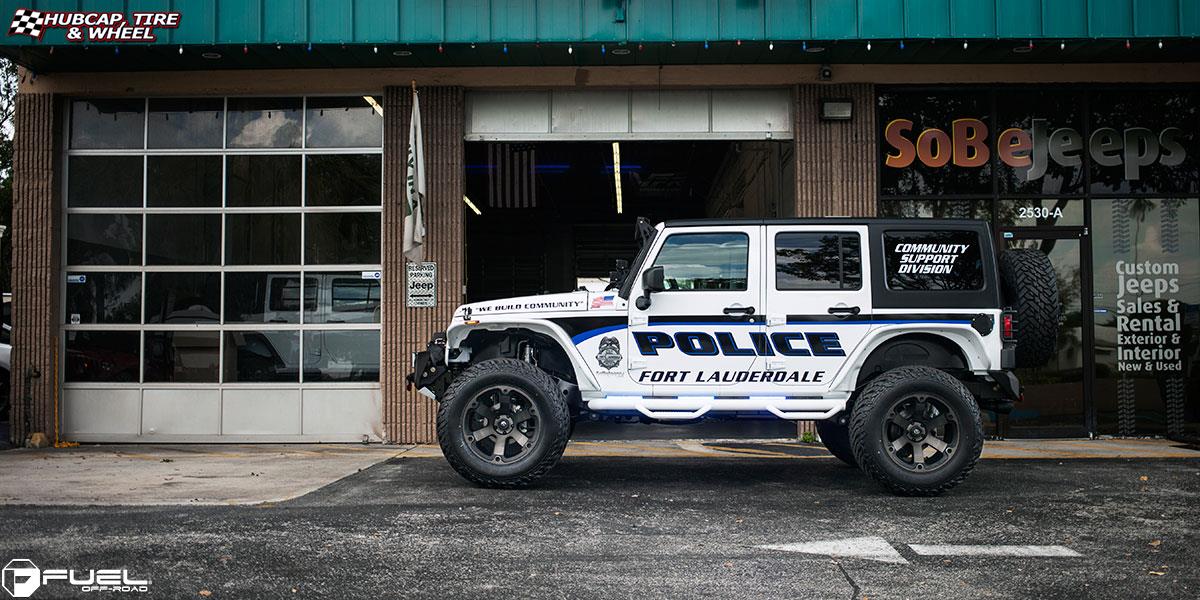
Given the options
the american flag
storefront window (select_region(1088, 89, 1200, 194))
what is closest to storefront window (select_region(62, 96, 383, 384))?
the american flag

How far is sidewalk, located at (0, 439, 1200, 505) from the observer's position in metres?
7.49

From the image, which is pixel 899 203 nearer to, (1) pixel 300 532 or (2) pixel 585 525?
(2) pixel 585 525

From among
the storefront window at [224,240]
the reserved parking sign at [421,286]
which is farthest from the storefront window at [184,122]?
the reserved parking sign at [421,286]

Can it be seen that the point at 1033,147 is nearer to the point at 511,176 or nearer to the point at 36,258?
the point at 511,176

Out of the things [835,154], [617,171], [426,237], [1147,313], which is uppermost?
[617,171]

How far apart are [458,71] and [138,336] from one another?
15.8 feet

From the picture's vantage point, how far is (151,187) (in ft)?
38.9

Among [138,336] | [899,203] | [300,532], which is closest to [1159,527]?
[300,532]

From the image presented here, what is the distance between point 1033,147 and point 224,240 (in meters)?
9.43

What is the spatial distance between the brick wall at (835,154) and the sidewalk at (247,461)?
280 centimetres

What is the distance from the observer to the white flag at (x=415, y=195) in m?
11.0

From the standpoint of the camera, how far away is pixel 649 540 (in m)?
5.75

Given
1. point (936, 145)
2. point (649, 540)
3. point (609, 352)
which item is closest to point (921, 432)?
point (609, 352)

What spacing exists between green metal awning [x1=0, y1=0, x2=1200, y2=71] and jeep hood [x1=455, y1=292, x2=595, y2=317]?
11.6 ft
